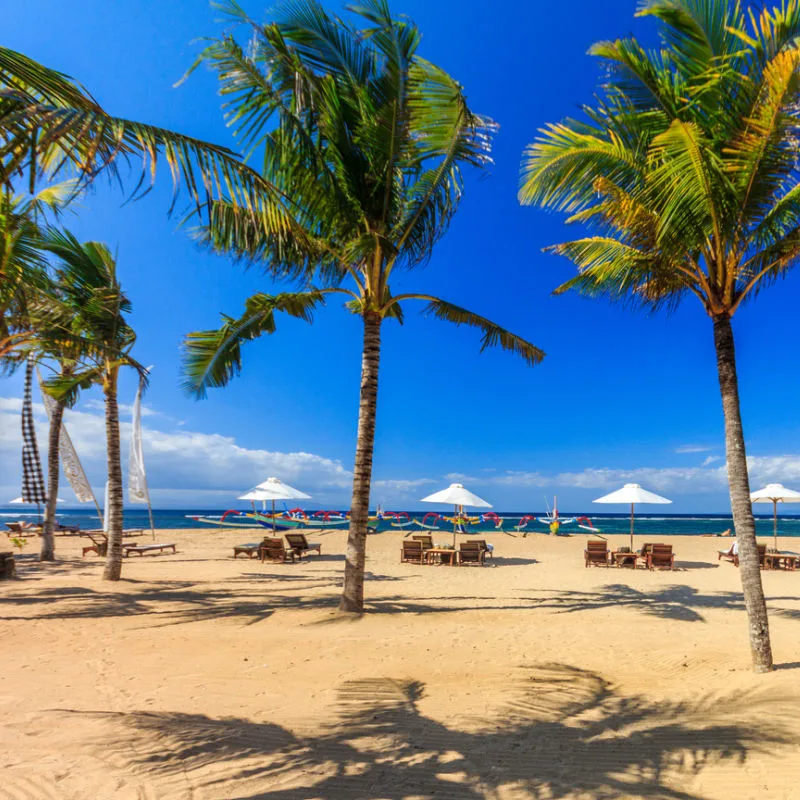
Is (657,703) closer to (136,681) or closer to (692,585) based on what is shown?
(136,681)

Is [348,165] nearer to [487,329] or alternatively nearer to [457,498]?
[487,329]

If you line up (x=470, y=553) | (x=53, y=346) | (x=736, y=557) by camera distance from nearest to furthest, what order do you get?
1. (x=53, y=346)
2. (x=470, y=553)
3. (x=736, y=557)

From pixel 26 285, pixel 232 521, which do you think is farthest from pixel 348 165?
pixel 232 521

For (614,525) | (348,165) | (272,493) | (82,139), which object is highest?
(348,165)

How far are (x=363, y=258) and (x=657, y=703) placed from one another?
6757mm

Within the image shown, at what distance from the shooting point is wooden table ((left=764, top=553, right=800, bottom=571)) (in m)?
15.0

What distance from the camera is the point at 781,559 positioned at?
50.9 ft

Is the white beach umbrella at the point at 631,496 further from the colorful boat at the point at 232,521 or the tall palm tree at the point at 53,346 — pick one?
the colorful boat at the point at 232,521

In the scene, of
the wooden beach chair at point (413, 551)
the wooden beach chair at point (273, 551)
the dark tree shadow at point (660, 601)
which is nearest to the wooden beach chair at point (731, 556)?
the dark tree shadow at point (660, 601)


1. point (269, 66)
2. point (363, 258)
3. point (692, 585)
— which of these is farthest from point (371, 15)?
point (692, 585)

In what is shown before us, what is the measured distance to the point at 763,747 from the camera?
379 centimetres

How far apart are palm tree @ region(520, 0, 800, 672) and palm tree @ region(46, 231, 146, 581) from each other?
8.36 metres

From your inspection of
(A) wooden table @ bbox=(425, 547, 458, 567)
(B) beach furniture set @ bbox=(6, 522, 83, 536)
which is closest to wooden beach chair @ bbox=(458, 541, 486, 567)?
(A) wooden table @ bbox=(425, 547, 458, 567)

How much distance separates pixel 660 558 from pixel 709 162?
12.1 m
